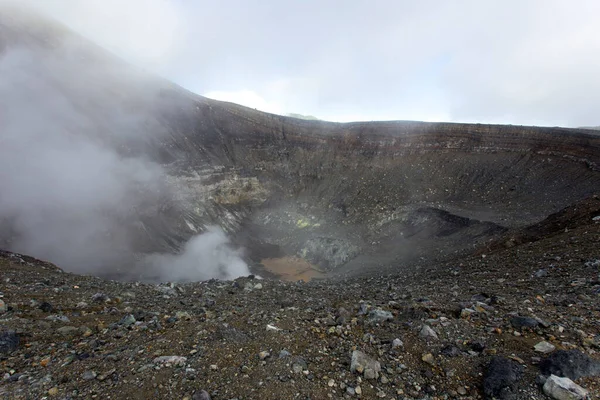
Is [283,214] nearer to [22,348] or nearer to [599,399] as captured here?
[22,348]

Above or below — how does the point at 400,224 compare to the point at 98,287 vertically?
below

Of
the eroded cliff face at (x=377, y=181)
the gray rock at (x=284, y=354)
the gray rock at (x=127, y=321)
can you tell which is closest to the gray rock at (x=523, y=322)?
the gray rock at (x=284, y=354)

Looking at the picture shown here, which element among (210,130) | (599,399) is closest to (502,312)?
(599,399)

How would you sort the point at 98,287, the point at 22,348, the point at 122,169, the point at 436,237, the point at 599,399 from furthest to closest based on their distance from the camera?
the point at 122,169
the point at 436,237
the point at 98,287
the point at 22,348
the point at 599,399

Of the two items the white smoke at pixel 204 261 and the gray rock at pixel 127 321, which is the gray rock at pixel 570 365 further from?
the white smoke at pixel 204 261

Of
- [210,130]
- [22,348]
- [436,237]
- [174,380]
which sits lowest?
[436,237]

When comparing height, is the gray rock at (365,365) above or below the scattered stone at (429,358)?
above
